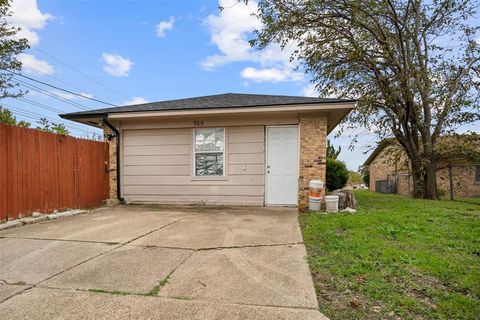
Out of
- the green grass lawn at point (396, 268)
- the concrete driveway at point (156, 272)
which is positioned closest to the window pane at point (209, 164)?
the concrete driveway at point (156, 272)

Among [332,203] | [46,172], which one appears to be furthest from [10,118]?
[332,203]

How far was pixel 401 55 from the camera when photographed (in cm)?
1070

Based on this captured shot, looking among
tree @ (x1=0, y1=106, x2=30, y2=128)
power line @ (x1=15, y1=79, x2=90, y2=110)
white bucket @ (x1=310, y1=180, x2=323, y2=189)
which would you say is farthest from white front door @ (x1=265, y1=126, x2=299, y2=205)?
tree @ (x1=0, y1=106, x2=30, y2=128)

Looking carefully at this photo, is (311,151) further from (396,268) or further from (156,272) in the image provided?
(156,272)

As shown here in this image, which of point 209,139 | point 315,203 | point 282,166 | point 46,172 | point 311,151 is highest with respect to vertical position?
point 209,139

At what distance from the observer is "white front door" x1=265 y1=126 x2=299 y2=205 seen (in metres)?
7.80

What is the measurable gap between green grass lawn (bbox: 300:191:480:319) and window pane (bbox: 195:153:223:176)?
359 cm

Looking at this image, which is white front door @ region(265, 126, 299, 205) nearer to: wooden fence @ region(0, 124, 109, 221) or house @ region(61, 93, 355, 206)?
house @ region(61, 93, 355, 206)

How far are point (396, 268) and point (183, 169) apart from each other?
623 cm

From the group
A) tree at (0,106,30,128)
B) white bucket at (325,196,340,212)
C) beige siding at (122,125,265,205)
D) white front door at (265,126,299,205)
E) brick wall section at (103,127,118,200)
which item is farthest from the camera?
tree at (0,106,30,128)

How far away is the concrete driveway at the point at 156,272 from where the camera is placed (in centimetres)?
236

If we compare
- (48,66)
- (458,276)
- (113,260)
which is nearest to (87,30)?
(48,66)

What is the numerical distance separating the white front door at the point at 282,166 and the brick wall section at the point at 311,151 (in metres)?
0.22

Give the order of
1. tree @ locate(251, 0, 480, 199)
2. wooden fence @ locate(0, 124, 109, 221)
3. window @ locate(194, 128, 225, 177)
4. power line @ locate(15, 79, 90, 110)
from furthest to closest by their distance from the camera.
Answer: power line @ locate(15, 79, 90, 110) < tree @ locate(251, 0, 480, 199) < window @ locate(194, 128, 225, 177) < wooden fence @ locate(0, 124, 109, 221)
